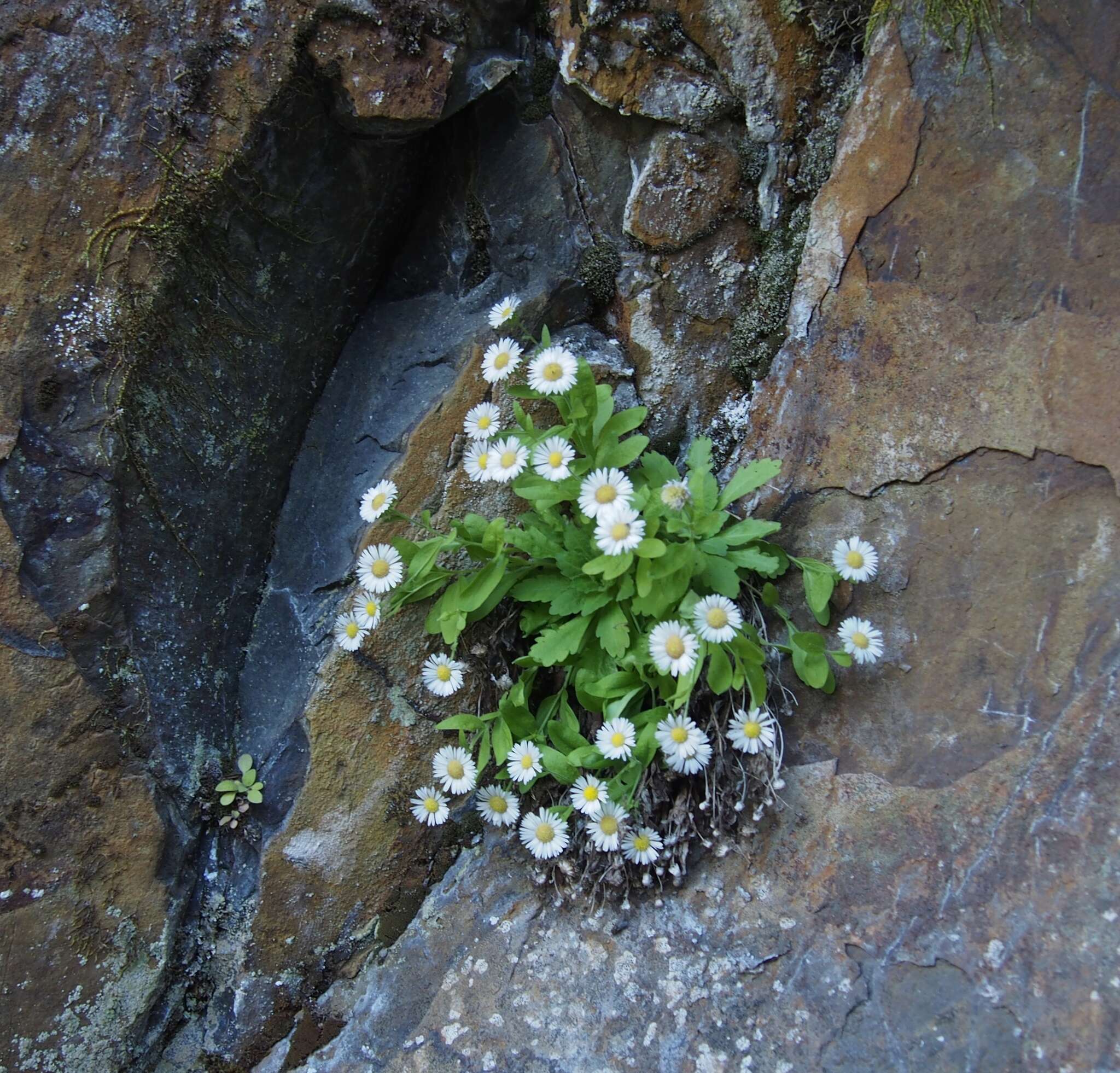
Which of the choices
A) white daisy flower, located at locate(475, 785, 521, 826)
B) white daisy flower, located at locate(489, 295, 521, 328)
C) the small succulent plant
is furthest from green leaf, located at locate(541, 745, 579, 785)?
white daisy flower, located at locate(489, 295, 521, 328)

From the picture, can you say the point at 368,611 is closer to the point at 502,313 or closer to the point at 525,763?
the point at 525,763

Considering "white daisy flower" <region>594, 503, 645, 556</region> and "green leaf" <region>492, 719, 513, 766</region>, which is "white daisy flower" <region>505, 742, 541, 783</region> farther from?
"white daisy flower" <region>594, 503, 645, 556</region>

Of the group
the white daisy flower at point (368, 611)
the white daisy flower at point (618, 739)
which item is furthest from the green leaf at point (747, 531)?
the white daisy flower at point (368, 611)

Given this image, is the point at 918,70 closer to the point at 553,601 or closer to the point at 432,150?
the point at 432,150

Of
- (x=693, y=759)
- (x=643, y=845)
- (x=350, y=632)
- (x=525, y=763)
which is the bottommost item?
(x=643, y=845)

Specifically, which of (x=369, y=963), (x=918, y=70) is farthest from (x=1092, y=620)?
(x=369, y=963)

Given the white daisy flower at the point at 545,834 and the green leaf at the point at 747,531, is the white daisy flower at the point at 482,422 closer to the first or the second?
the green leaf at the point at 747,531

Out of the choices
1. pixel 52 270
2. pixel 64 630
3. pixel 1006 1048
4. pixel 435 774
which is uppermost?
pixel 52 270

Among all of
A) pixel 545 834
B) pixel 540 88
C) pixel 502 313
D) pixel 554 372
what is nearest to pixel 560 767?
pixel 545 834
